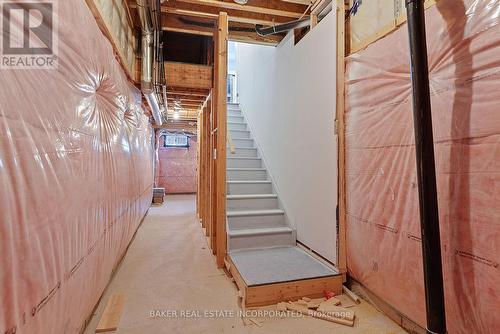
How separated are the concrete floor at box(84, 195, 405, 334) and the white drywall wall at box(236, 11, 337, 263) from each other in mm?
741

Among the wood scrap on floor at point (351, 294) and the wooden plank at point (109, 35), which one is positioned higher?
the wooden plank at point (109, 35)

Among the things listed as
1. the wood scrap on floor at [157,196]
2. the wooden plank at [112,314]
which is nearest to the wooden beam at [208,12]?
the wooden plank at [112,314]

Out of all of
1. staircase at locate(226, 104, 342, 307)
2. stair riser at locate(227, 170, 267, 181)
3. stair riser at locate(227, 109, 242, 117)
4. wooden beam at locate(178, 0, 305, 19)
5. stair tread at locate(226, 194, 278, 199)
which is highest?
wooden beam at locate(178, 0, 305, 19)

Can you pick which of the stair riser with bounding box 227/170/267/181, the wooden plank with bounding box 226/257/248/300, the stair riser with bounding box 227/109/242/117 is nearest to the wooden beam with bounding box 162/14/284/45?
the stair riser with bounding box 227/170/267/181

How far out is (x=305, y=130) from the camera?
2961 millimetres

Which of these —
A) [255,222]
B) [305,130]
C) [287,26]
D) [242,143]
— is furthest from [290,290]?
[242,143]

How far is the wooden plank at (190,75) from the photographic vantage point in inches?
158

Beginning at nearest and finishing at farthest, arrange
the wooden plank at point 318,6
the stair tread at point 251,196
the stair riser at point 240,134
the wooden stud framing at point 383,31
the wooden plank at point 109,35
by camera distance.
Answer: the wooden stud framing at point 383,31
the wooden plank at point 109,35
the wooden plank at point 318,6
the stair tread at point 251,196
the stair riser at point 240,134

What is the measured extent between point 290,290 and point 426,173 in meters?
1.37

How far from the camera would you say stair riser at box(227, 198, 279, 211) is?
3501 mm

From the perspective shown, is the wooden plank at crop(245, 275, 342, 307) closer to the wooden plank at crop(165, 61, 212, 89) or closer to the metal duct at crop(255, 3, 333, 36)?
the metal duct at crop(255, 3, 333, 36)

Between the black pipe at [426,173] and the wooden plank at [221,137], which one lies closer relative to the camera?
the black pipe at [426,173]

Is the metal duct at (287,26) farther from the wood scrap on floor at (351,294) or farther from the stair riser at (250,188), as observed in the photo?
the wood scrap on floor at (351,294)

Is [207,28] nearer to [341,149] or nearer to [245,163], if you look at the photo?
[245,163]
